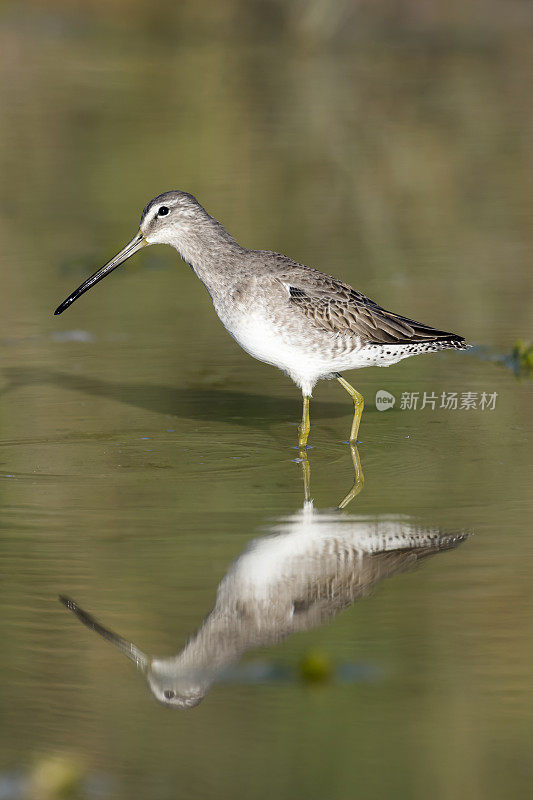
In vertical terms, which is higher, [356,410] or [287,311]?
[287,311]

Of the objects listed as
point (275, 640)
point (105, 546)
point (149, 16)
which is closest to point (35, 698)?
point (275, 640)

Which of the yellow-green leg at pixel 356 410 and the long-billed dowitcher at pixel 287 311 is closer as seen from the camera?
the long-billed dowitcher at pixel 287 311

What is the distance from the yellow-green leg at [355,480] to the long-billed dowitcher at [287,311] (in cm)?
27

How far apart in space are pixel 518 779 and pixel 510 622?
1.07m

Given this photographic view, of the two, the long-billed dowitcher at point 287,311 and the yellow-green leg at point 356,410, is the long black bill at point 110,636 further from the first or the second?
the yellow-green leg at point 356,410

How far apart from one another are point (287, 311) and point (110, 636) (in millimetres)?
2810

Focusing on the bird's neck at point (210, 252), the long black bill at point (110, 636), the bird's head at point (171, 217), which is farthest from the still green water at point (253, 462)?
the bird's head at point (171, 217)

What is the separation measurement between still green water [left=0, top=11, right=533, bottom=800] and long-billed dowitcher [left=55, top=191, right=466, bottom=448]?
1.27 feet

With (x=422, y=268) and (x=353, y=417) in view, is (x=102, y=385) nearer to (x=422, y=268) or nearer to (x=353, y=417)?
(x=353, y=417)

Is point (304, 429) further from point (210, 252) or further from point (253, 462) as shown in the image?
point (210, 252)

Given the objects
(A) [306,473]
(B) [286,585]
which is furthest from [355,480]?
(B) [286,585]

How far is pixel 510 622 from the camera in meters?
4.93

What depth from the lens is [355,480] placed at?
670 cm

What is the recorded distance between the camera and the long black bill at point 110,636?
4.66m
